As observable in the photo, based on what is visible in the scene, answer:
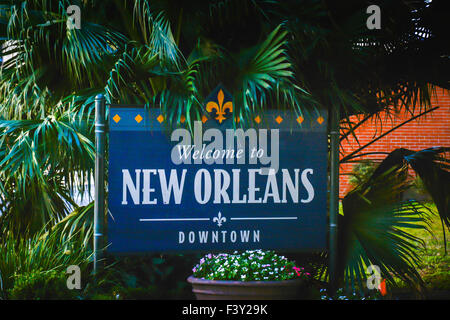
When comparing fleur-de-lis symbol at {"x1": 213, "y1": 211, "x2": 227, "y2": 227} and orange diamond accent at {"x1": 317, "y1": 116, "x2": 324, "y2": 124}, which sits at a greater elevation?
orange diamond accent at {"x1": 317, "y1": 116, "x2": 324, "y2": 124}

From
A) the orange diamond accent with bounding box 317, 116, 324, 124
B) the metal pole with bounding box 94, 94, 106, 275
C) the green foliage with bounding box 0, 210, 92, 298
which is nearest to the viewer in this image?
the green foliage with bounding box 0, 210, 92, 298

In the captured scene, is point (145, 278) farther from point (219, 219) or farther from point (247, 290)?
point (247, 290)

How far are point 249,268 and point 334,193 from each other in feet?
3.53

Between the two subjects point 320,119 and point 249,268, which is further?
point 320,119

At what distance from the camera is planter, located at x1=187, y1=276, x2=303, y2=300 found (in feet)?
13.6

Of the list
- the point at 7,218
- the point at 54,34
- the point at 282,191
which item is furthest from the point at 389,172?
the point at 7,218

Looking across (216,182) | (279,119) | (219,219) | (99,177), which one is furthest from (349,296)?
(99,177)

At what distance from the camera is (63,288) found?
3.90 m

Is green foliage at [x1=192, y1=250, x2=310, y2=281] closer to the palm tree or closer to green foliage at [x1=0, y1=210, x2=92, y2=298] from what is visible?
the palm tree

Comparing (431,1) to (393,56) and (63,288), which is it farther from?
(63,288)

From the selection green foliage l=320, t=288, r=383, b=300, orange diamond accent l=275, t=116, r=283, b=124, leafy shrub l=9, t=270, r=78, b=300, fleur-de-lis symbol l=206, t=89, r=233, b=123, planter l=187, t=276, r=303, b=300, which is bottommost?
green foliage l=320, t=288, r=383, b=300

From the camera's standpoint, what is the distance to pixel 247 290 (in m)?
4.17

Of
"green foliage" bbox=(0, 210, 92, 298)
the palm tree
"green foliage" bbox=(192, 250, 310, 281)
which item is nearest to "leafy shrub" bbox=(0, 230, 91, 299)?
"green foliage" bbox=(0, 210, 92, 298)

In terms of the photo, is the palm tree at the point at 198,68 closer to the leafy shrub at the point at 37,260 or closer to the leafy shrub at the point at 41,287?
the leafy shrub at the point at 37,260
